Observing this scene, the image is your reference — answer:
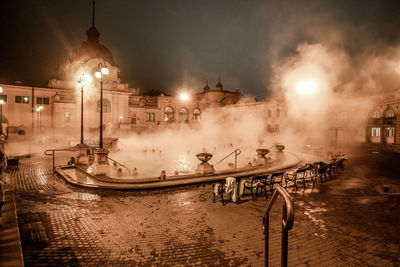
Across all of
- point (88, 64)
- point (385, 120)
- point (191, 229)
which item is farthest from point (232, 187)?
point (88, 64)

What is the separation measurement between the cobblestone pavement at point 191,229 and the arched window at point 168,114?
4036 cm

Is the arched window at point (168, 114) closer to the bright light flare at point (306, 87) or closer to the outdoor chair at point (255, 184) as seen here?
the bright light flare at point (306, 87)

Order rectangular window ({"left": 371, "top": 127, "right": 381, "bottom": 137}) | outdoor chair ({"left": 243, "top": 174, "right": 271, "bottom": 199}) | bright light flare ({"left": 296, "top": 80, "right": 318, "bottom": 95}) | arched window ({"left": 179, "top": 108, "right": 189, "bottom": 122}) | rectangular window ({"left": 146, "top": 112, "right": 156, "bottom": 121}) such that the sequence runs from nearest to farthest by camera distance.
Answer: outdoor chair ({"left": 243, "top": 174, "right": 271, "bottom": 199}) < bright light flare ({"left": 296, "top": 80, "right": 318, "bottom": 95}) < rectangular window ({"left": 371, "top": 127, "right": 381, "bottom": 137}) < rectangular window ({"left": 146, "top": 112, "right": 156, "bottom": 121}) < arched window ({"left": 179, "top": 108, "right": 189, "bottom": 122})

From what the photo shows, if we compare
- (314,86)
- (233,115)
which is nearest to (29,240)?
(314,86)

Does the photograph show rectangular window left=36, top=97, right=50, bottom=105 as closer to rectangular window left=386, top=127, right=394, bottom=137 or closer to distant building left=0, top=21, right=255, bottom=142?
distant building left=0, top=21, right=255, bottom=142

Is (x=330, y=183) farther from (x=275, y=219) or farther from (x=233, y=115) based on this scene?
(x=233, y=115)

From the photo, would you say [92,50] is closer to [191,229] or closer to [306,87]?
[306,87]

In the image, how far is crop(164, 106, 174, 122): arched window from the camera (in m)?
48.4

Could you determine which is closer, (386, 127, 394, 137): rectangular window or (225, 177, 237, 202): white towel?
(225, 177, 237, 202): white towel

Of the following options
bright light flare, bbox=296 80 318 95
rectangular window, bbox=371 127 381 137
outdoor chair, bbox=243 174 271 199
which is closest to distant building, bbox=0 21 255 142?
bright light flare, bbox=296 80 318 95

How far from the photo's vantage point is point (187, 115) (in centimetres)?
5175

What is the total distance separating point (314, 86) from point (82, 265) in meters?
28.6

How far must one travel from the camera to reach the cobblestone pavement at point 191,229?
4.14 meters

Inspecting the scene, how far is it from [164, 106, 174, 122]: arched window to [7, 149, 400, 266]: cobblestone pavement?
132ft
